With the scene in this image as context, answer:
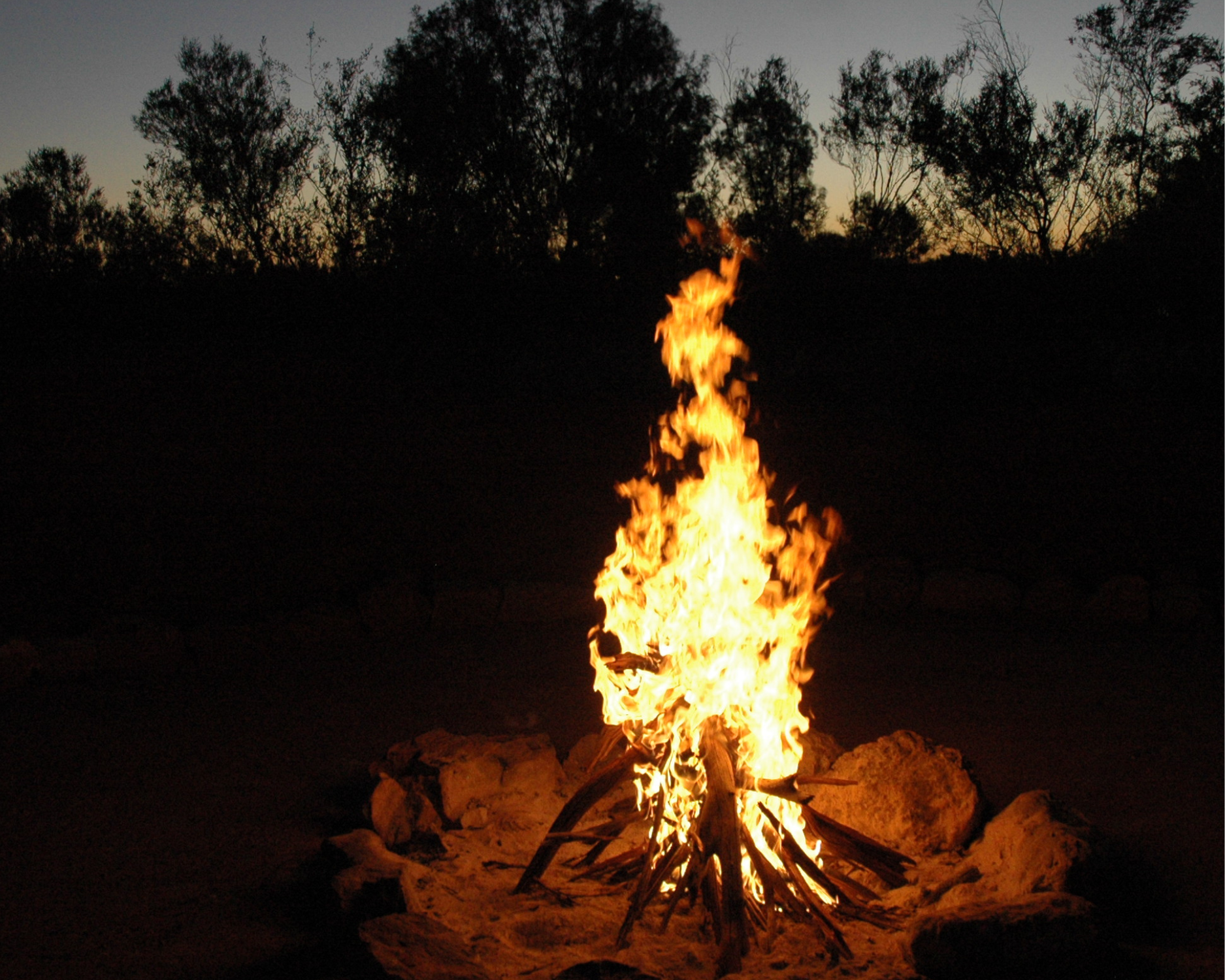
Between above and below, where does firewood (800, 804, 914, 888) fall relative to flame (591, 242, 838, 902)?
below

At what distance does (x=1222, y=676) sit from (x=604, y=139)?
28.2 feet

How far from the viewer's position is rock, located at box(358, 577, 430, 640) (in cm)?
612

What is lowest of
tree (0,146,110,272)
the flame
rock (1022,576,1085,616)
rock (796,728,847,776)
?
rock (796,728,847,776)

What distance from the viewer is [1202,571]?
21.3 ft

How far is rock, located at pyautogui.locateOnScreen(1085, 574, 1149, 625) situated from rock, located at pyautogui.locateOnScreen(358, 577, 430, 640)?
14.3 feet

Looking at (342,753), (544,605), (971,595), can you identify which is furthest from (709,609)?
(971,595)

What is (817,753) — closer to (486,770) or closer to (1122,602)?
(486,770)

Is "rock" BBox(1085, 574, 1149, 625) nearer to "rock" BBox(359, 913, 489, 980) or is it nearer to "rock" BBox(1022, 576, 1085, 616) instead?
"rock" BBox(1022, 576, 1085, 616)

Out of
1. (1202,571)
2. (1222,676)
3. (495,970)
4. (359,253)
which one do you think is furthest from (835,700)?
(359,253)

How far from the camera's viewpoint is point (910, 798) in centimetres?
347

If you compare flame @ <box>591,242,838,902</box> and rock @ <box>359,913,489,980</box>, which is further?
Answer: flame @ <box>591,242,838,902</box>

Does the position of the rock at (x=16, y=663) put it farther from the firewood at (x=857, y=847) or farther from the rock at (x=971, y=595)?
the rock at (x=971, y=595)

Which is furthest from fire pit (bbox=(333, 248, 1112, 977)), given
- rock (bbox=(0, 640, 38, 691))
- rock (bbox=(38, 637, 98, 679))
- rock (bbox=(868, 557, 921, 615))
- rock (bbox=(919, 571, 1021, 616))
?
rock (bbox=(919, 571, 1021, 616))

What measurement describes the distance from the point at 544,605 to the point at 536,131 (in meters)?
6.85
